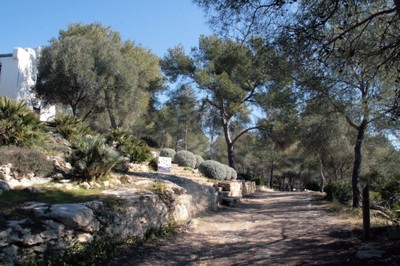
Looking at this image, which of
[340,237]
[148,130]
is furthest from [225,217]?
[148,130]

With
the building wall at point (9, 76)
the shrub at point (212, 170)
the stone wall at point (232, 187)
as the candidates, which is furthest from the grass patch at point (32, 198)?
the building wall at point (9, 76)

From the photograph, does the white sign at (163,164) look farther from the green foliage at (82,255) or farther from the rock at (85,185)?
the green foliage at (82,255)

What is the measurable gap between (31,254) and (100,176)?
14.3ft

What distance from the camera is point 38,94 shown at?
20500 mm

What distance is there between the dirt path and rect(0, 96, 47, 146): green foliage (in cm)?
480

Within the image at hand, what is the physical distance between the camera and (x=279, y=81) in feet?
37.1

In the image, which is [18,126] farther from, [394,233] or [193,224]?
[394,233]

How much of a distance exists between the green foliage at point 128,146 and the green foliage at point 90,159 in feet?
15.0

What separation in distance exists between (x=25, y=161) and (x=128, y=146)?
21.1 ft

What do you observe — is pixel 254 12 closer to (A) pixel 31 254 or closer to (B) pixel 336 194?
(A) pixel 31 254

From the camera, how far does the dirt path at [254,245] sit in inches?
267

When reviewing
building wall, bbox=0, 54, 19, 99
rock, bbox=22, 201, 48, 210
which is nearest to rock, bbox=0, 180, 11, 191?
rock, bbox=22, 201, 48, 210

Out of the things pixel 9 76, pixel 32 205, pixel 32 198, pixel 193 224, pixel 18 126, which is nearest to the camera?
pixel 32 205

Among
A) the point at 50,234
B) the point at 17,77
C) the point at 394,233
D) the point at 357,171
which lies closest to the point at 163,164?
the point at 357,171
